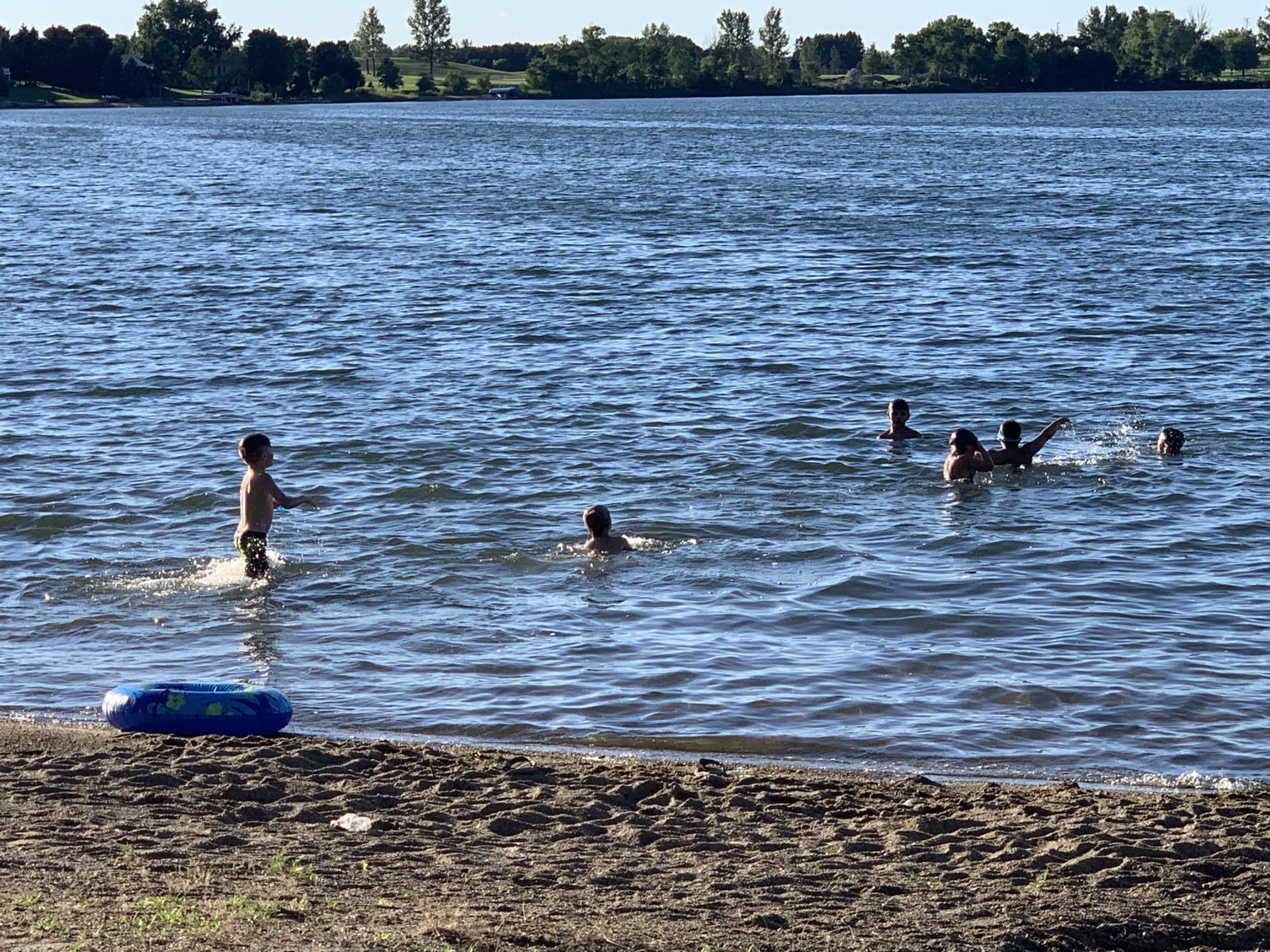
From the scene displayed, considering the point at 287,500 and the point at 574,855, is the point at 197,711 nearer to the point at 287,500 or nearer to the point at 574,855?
the point at 574,855

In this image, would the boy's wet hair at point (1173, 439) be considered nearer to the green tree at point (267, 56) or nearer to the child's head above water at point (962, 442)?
the child's head above water at point (962, 442)

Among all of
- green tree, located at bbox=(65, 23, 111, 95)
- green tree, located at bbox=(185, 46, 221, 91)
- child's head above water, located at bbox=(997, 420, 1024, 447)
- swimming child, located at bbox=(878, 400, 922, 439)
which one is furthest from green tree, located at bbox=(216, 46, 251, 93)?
child's head above water, located at bbox=(997, 420, 1024, 447)

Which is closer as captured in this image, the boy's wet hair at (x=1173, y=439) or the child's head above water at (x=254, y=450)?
the child's head above water at (x=254, y=450)

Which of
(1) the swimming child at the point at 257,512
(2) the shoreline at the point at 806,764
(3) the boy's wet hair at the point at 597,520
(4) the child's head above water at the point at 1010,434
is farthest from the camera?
(4) the child's head above water at the point at 1010,434

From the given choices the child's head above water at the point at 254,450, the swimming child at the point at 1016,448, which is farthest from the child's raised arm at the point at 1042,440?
the child's head above water at the point at 254,450

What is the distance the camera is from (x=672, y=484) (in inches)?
695

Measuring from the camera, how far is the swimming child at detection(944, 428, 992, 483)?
17250 millimetres

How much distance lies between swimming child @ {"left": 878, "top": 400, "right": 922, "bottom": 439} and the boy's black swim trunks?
26.9 ft

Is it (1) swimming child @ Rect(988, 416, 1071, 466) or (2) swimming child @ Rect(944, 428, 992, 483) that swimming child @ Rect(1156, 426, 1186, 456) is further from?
(2) swimming child @ Rect(944, 428, 992, 483)

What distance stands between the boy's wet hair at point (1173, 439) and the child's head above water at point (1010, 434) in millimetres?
1694

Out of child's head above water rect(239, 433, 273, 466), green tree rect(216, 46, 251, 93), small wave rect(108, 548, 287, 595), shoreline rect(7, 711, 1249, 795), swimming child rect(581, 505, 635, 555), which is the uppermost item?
green tree rect(216, 46, 251, 93)

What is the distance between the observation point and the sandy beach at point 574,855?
6.33 m

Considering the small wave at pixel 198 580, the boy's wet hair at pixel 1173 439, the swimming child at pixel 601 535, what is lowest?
the small wave at pixel 198 580

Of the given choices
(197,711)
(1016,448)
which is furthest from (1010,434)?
(197,711)
